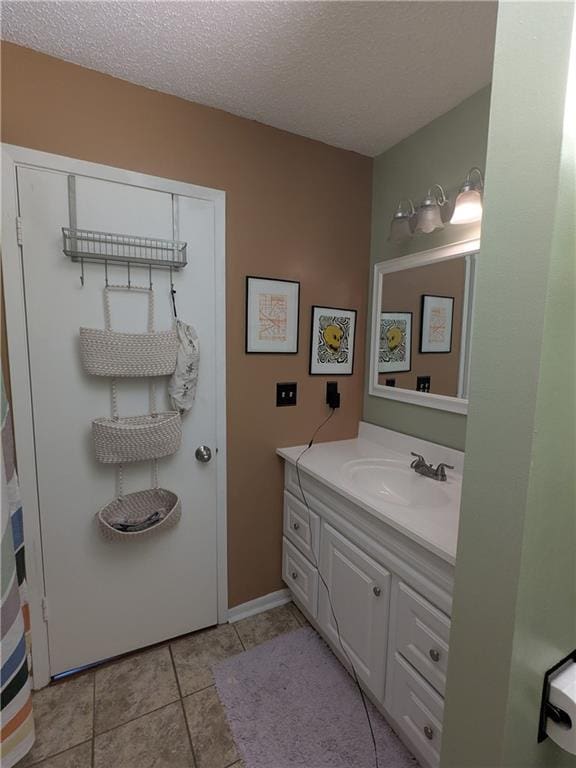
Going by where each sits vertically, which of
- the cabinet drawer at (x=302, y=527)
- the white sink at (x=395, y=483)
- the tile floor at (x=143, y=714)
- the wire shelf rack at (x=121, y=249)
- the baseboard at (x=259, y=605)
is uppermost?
the wire shelf rack at (x=121, y=249)

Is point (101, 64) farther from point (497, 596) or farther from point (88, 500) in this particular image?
point (497, 596)

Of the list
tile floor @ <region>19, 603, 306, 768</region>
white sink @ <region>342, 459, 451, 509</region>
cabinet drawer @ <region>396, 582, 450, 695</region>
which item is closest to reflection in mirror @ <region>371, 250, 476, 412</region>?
white sink @ <region>342, 459, 451, 509</region>

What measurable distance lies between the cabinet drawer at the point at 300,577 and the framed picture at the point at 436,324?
1.22 metres

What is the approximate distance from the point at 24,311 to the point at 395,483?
5.55ft

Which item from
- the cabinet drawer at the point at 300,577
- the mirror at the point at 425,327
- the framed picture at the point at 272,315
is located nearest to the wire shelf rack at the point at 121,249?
the framed picture at the point at 272,315

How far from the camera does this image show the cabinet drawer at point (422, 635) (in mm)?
1054

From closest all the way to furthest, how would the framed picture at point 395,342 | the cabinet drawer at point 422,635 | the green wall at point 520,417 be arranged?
the green wall at point 520,417, the cabinet drawer at point 422,635, the framed picture at point 395,342

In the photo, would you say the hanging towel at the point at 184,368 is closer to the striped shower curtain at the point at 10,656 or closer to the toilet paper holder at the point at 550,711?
the striped shower curtain at the point at 10,656

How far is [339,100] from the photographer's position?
4.96 feet

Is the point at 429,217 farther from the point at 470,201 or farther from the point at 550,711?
the point at 550,711

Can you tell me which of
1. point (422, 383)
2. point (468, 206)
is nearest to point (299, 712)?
point (422, 383)

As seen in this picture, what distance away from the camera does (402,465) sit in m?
1.75

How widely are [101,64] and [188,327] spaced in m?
1.01

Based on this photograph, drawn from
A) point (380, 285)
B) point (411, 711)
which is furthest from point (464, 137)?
point (411, 711)
